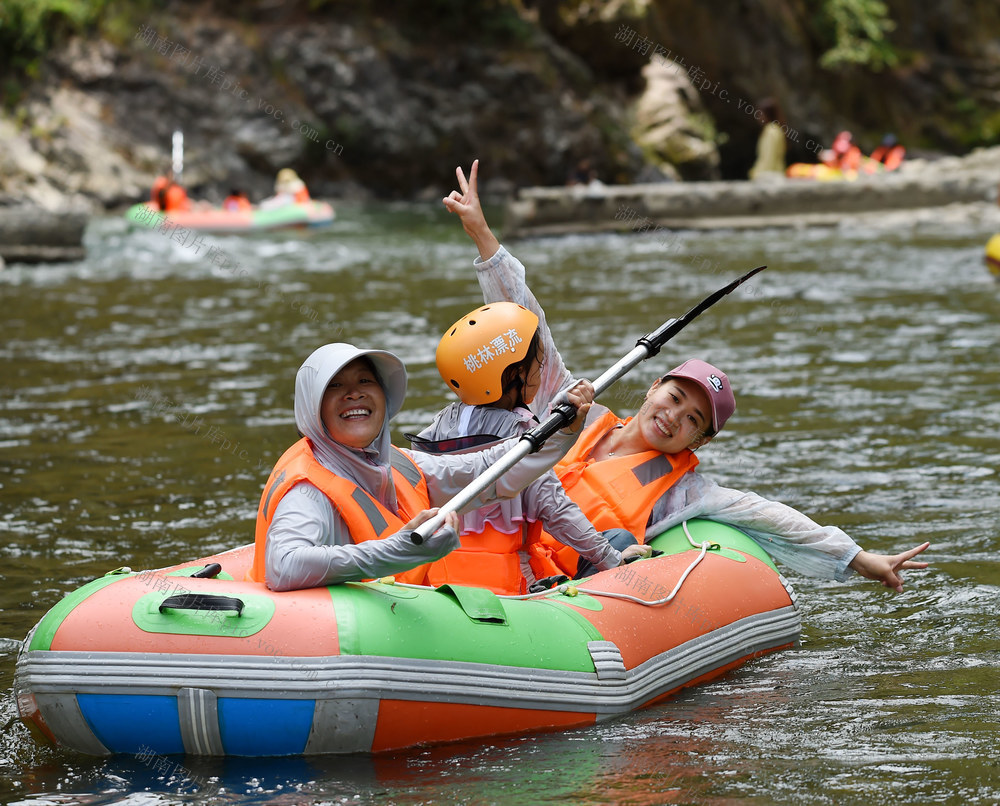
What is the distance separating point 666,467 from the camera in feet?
15.6

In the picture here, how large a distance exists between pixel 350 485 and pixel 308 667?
0.57 metres

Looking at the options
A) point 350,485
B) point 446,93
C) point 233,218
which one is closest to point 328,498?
point 350,485

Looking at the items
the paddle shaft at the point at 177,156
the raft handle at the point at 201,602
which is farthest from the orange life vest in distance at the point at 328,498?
the paddle shaft at the point at 177,156

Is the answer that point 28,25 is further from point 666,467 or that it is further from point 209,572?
point 209,572

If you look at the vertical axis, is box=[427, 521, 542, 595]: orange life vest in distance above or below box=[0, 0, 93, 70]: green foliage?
below

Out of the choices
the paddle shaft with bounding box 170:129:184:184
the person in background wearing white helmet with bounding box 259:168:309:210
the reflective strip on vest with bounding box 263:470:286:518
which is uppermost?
the paddle shaft with bounding box 170:129:184:184

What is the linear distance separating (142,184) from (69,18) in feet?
13.0

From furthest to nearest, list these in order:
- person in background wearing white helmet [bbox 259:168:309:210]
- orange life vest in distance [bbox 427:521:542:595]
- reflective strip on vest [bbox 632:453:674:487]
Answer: person in background wearing white helmet [bbox 259:168:309:210] < reflective strip on vest [bbox 632:453:674:487] < orange life vest in distance [bbox 427:521:542:595]

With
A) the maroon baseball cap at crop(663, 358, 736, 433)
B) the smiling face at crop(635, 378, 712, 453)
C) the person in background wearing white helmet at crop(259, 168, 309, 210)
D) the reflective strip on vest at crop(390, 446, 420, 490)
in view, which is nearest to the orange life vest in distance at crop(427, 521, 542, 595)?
the reflective strip on vest at crop(390, 446, 420, 490)

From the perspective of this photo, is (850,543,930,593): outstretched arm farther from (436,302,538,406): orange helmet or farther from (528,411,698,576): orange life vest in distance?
(436,302,538,406): orange helmet

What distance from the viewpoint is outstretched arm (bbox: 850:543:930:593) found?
413cm

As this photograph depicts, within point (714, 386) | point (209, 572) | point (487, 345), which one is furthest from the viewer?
point (714, 386)

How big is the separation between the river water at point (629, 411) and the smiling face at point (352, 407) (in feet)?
3.00

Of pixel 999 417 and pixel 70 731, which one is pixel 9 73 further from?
pixel 70 731
